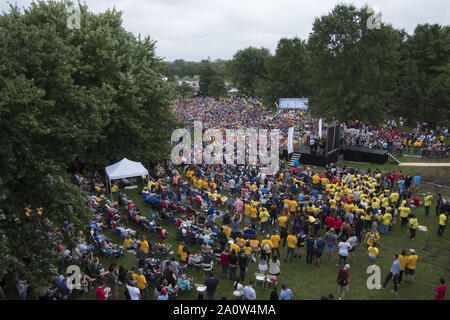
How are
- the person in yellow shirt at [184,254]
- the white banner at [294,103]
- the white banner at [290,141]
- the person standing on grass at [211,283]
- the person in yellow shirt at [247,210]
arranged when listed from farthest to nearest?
the white banner at [294,103] → the white banner at [290,141] → the person in yellow shirt at [247,210] → the person in yellow shirt at [184,254] → the person standing on grass at [211,283]

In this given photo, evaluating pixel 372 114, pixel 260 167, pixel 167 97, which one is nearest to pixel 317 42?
pixel 372 114

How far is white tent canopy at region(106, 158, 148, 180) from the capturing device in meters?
19.0

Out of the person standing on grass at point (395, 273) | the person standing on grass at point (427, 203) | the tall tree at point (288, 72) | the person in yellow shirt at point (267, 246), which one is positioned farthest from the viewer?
the tall tree at point (288, 72)

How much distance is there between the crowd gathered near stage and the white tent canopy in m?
1.08

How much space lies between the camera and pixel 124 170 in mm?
19328

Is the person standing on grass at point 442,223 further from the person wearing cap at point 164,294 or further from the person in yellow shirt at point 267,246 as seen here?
the person wearing cap at point 164,294

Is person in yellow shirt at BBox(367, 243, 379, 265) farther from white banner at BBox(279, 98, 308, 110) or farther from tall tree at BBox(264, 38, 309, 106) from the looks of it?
tall tree at BBox(264, 38, 309, 106)

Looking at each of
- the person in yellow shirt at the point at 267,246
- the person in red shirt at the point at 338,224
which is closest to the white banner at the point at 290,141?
the person in red shirt at the point at 338,224

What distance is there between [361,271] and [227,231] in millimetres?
5264

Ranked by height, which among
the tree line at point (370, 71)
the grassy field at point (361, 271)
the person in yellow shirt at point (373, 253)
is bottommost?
the grassy field at point (361, 271)

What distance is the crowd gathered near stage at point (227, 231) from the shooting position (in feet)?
37.6

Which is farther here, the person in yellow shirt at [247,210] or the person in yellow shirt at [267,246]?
the person in yellow shirt at [247,210]

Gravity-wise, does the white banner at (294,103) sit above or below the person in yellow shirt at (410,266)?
above

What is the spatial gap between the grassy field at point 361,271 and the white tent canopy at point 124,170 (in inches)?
153
